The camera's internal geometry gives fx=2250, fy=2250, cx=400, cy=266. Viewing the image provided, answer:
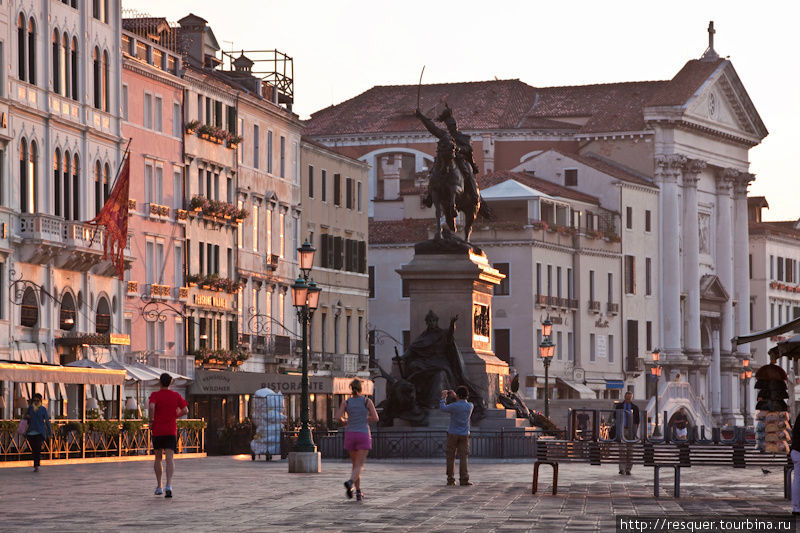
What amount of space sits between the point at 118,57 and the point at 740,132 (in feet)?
241

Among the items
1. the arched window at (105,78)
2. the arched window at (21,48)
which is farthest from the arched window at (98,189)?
the arched window at (21,48)

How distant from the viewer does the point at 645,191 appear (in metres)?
124

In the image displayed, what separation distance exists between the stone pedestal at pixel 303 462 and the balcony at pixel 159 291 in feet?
113

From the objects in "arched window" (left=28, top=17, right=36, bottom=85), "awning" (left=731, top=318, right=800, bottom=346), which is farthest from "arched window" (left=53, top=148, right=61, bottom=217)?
"awning" (left=731, top=318, right=800, bottom=346)

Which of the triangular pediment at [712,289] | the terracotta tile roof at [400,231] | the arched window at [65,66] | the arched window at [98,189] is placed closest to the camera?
the arched window at [65,66]

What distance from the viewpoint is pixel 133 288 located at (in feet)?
241

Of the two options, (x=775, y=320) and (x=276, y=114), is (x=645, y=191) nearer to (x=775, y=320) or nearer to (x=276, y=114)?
(x=775, y=320)

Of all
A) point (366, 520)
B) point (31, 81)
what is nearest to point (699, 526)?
point (366, 520)

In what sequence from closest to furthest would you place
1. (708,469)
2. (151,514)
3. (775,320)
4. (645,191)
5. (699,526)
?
1. (699,526)
2. (151,514)
3. (708,469)
4. (645,191)
5. (775,320)

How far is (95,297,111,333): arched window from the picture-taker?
2687 inches

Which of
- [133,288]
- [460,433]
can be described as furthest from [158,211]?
[460,433]

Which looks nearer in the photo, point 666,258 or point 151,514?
point 151,514

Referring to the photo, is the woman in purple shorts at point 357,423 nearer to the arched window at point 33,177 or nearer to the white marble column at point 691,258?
the arched window at point 33,177

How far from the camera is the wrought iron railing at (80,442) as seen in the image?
1929 inches
